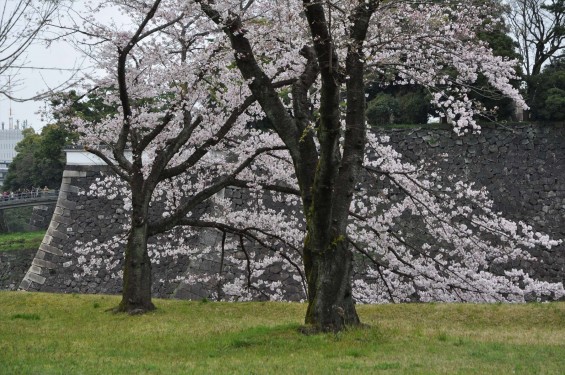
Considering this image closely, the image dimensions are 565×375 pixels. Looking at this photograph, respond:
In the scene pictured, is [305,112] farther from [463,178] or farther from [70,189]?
[70,189]

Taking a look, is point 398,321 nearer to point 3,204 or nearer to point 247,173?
point 247,173

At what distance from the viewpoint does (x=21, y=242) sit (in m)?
32.9

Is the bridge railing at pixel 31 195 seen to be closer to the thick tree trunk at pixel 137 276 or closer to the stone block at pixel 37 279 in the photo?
the stone block at pixel 37 279

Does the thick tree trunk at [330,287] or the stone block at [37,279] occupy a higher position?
the thick tree trunk at [330,287]

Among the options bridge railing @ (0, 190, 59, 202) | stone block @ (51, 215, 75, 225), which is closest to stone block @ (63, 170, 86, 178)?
stone block @ (51, 215, 75, 225)

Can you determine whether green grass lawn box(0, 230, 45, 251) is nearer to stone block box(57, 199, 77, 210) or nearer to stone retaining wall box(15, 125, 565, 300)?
stone block box(57, 199, 77, 210)

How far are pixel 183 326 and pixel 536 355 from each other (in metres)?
4.52

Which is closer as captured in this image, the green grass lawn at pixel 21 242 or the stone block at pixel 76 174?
the stone block at pixel 76 174

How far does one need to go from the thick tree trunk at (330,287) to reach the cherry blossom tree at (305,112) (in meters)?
0.01

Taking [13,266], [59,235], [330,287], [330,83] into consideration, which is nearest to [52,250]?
[59,235]

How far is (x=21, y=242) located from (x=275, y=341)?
88.8 feet

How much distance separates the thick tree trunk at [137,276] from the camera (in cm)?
1192

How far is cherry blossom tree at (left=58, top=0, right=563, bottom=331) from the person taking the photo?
837 centimetres

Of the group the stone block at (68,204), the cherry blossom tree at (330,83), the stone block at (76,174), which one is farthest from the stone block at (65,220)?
the cherry blossom tree at (330,83)
